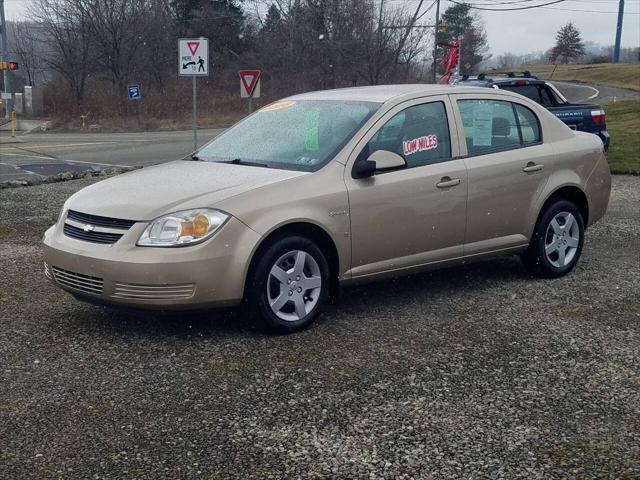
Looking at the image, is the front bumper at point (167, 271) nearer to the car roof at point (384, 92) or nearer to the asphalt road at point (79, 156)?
the car roof at point (384, 92)

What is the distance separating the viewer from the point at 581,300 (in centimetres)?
632

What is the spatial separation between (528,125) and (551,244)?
3.34 feet

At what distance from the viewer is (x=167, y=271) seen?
4824 millimetres

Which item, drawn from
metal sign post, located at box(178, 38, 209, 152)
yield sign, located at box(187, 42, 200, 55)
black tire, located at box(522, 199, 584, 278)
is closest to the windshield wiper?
black tire, located at box(522, 199, 584, 278)

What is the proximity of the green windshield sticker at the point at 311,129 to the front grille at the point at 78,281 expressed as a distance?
1.74 meters

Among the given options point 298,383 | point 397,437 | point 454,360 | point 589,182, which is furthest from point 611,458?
point 589,182

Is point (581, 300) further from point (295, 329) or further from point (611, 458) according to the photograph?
point (611, 458)

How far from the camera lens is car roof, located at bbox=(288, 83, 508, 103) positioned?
606cm

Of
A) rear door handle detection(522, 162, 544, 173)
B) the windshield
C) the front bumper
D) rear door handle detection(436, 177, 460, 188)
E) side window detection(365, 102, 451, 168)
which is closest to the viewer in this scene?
the front bumper

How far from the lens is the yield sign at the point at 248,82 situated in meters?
16.3

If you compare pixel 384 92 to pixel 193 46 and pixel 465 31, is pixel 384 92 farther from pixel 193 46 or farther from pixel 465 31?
pixel 465 31

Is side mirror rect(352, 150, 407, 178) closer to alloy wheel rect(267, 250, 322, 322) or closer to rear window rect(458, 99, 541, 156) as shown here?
alloy wheel rect(267, 250, 322, 322)

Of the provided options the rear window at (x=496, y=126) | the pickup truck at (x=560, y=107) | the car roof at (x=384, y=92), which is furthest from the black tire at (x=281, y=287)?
the pickup truck at (x=560, y=107)

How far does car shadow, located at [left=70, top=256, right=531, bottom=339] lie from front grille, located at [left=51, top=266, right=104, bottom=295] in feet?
0.81
